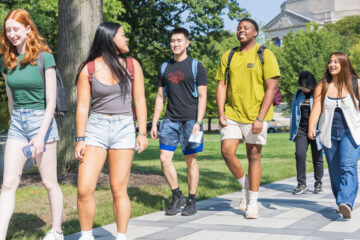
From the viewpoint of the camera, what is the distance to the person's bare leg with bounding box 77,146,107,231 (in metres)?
4.14

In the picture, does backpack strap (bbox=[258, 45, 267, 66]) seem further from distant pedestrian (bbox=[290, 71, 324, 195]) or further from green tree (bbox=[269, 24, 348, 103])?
green tree (bbox=[269, 24, 348, 103])

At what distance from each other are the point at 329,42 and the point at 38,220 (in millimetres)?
Answer: 48439

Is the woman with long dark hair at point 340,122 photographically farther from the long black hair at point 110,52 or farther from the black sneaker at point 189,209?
the long black hair at point 110,52

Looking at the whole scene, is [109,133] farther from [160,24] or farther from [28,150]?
[160,24]

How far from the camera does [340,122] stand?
621cm

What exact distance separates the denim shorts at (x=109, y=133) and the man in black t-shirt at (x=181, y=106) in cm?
195

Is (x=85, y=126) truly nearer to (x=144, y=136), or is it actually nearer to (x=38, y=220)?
(x=144, y=136)

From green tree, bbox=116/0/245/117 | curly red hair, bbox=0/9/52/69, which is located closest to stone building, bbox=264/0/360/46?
green tree, bbox=116/0/245/117

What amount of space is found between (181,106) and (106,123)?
211 cm

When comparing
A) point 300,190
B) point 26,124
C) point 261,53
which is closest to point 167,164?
point 261,53

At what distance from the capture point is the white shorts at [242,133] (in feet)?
19.9

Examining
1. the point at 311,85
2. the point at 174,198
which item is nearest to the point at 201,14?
the point at 311,85

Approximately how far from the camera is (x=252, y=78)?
234 inches

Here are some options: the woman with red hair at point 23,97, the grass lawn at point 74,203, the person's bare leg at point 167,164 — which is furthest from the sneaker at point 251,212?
the woman with red hair at point 23,97
